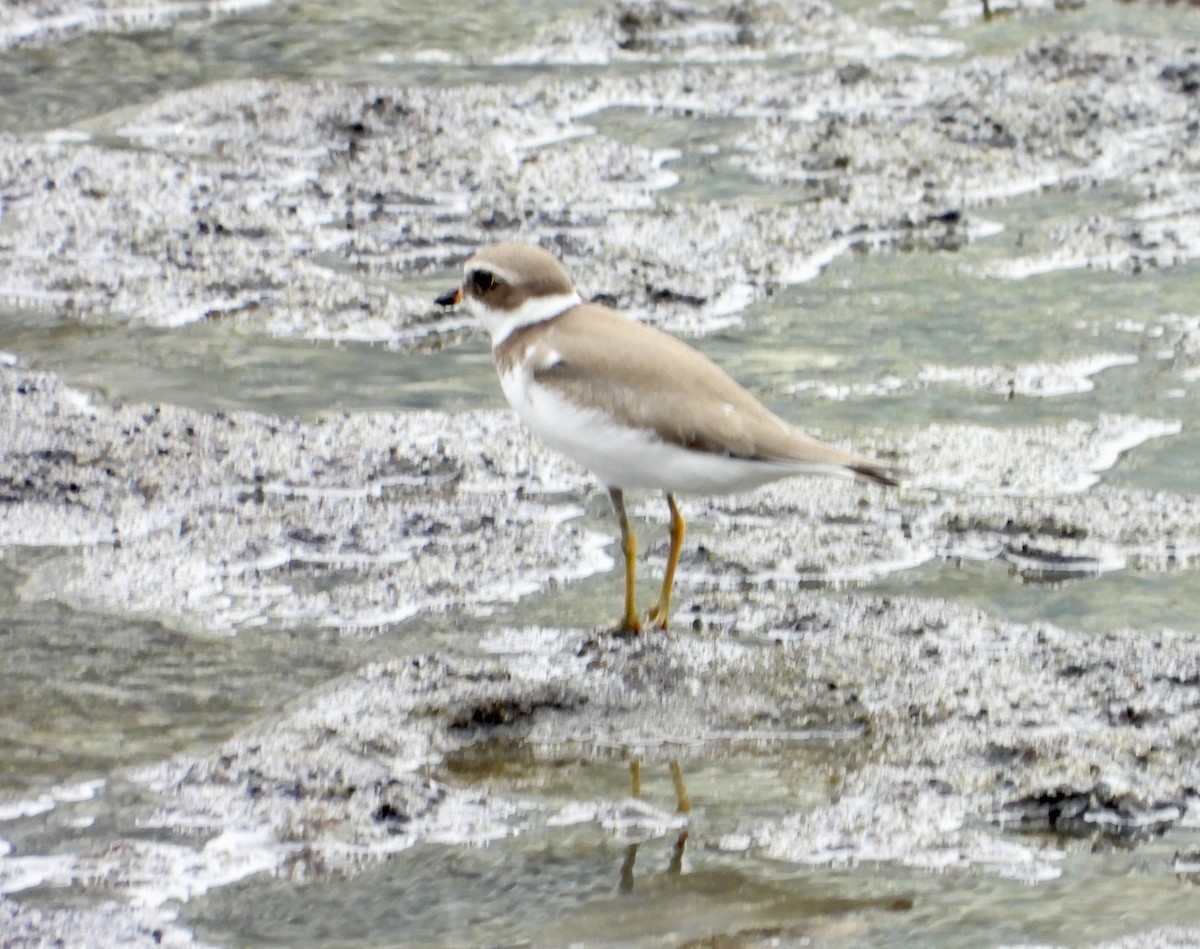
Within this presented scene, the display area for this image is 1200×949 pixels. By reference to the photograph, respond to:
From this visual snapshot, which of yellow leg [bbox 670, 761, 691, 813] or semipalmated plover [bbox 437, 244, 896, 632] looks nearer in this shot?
yellow leg [bbox 670, 761, 691, 813]

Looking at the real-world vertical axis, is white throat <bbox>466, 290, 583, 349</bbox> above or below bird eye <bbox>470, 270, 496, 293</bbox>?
below

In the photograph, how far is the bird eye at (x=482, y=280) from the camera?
216 inches

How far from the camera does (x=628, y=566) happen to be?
5230 mm

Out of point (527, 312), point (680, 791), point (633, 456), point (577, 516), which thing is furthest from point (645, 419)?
point (577, 516)

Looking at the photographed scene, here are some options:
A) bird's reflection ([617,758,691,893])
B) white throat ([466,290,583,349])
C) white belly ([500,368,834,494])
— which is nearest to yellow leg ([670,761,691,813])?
bird's reflection ([617,758,691,893])

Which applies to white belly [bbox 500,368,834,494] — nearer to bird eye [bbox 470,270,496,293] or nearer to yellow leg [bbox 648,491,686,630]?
yellow leg [bbox 648,491,686,630]

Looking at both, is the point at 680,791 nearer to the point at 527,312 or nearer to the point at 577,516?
the point at 527,312

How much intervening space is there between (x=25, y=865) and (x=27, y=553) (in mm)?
1811

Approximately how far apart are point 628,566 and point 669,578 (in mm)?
111

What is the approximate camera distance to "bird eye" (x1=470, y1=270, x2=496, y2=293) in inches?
216

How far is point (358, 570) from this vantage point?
562 centimetres

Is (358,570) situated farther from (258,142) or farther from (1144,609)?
(258,142)

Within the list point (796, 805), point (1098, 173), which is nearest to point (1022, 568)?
point (796, 805)

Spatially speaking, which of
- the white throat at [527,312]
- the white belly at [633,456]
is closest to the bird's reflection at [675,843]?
the white belly at [633,456]
